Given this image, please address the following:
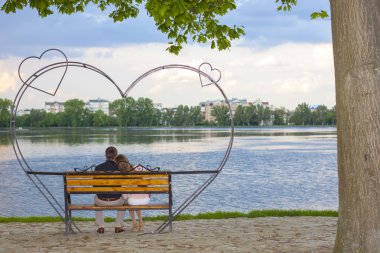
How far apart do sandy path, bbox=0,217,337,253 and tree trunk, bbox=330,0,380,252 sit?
1.14 m

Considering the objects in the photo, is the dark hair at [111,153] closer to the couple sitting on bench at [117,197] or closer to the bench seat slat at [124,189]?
the couple sitting on bench at [117,197]

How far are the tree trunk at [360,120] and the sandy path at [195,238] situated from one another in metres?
1.14

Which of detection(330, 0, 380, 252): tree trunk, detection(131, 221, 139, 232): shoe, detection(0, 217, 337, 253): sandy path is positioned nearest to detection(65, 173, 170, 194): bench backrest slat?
detection(0, 217, 337, 253): sandy path

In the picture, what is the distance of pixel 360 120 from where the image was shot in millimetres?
6473

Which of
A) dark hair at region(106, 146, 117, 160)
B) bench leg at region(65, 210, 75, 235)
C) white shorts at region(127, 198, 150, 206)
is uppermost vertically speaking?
dark hair at region(106, 146, 117, 160)

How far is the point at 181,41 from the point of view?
43.8ft

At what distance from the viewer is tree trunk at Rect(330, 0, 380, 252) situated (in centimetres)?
645

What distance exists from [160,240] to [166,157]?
155ft

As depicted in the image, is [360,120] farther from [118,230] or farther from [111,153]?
[118,230]

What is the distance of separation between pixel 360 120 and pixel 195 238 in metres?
3.18

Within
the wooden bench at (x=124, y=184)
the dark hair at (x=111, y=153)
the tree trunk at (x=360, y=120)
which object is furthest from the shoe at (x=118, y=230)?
the tree trunk at (x=360, y=120)

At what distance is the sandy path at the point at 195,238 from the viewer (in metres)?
7.87

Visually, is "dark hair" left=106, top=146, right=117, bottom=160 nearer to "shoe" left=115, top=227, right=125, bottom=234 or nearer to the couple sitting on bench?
the couple sitting on bench

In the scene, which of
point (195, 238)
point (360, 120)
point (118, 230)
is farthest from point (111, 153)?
point (360, 120)
